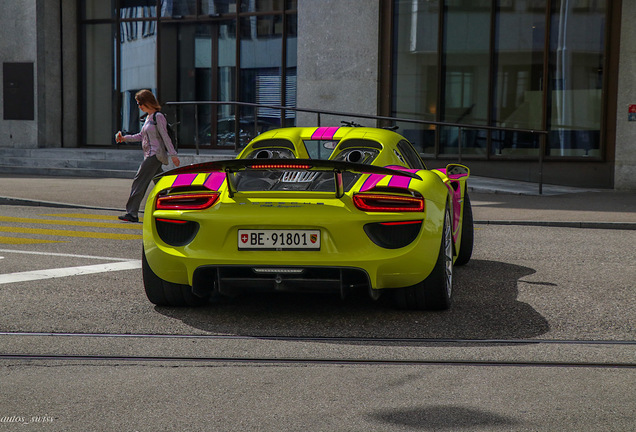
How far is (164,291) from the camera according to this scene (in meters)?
5.95

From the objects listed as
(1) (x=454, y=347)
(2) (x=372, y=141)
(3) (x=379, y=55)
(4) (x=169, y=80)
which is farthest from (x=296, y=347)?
(4) (x=169, y=80)

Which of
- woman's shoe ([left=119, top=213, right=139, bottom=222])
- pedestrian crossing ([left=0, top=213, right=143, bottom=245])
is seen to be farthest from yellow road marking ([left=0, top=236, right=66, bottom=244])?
woman's shoe ([left=119, top=213, right=139, bottom=222])

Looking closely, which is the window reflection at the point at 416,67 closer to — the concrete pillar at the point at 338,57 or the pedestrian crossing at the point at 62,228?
the concrete pillar at the point at 338,57

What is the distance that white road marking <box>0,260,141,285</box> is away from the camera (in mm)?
7091

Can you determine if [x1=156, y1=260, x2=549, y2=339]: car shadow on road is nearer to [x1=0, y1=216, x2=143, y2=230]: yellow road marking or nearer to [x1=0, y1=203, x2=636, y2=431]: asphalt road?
[x1=0, y1=203, x2=636, y2=431]: asphalt road

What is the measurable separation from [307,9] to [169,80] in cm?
493

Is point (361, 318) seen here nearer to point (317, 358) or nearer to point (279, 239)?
point (279, 239)

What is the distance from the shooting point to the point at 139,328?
17.7 feet

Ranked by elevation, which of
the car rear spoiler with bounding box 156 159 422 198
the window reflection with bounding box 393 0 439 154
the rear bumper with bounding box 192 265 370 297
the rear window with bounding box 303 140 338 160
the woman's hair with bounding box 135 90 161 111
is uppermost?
the window reflection with bounding box 393 0 439 154

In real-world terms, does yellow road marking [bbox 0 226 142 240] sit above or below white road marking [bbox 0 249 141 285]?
below

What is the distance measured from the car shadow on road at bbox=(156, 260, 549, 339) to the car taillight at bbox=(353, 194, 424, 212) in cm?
67

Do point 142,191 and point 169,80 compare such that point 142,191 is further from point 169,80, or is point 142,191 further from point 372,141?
point 169,80

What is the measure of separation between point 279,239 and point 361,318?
74cm

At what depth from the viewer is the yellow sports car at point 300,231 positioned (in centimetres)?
543
